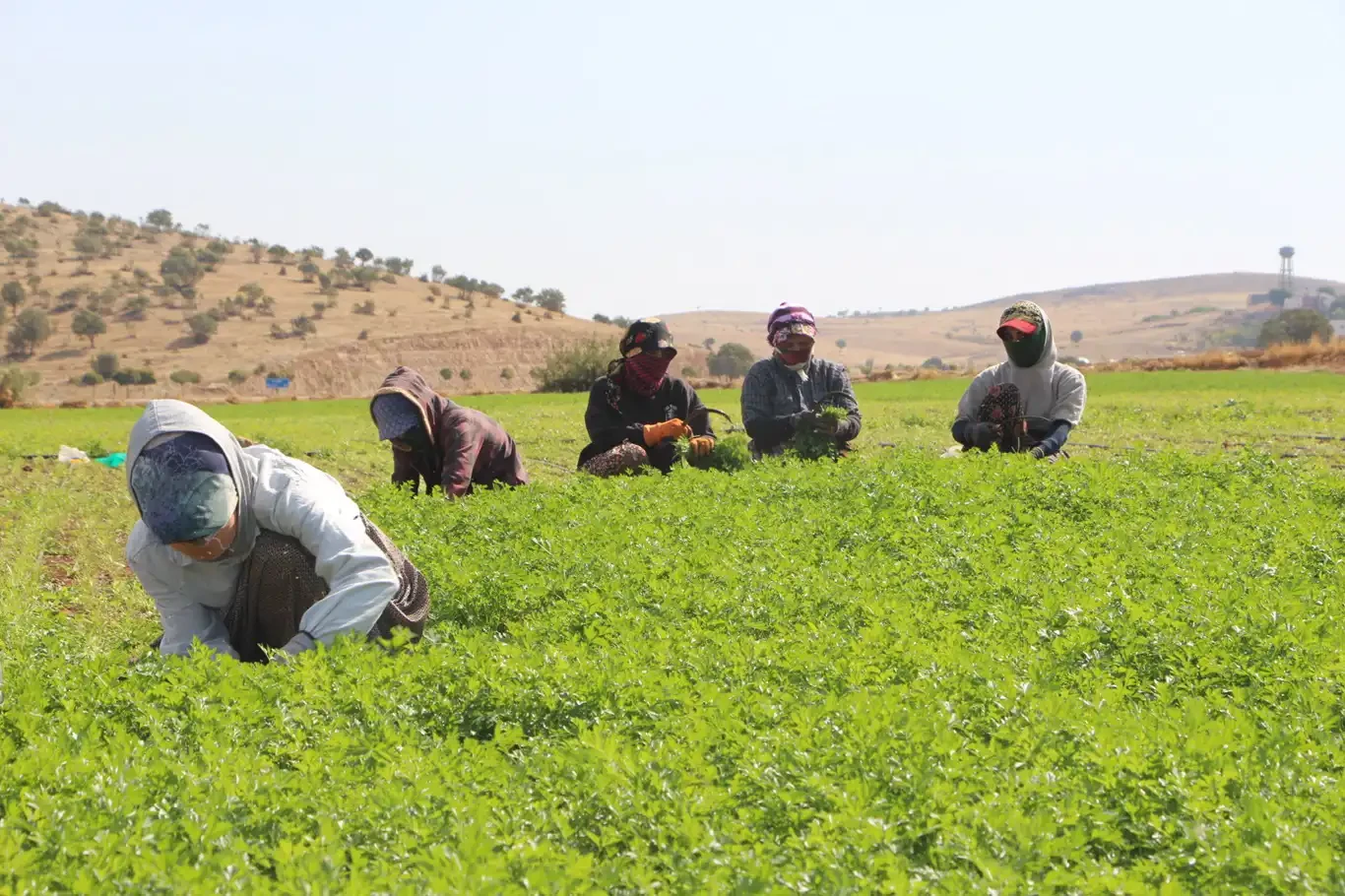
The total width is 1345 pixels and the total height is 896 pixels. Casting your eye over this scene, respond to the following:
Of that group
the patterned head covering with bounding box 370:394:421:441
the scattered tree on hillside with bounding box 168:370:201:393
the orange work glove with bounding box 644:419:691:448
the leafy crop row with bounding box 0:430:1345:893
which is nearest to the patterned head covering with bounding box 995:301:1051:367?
the orange work glove with bounding box 644:419:691:448

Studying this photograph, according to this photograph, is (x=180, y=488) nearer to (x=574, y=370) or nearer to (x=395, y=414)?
(x=395, y=414)

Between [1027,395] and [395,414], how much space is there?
18.2 feet

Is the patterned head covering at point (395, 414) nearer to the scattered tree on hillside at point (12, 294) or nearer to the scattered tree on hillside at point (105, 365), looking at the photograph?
the scattered tree on hillside at point (105, 365)

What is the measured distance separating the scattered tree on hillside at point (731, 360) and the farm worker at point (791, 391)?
92.2m

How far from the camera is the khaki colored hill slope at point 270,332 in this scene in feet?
270

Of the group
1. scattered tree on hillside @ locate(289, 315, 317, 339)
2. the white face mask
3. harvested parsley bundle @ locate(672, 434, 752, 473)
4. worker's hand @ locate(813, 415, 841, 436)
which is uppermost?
scattered tree on hillside @ locate(289, 315, 317, 339)

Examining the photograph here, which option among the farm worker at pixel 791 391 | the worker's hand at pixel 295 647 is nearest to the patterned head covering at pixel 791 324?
the farm worker at pixel 791 391

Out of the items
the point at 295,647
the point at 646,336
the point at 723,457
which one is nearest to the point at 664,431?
the point at 723,457

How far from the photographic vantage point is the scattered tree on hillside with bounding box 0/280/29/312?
286 ft

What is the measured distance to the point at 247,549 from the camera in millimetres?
5359

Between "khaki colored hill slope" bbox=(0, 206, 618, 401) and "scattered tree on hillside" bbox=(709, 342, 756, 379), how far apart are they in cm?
1026

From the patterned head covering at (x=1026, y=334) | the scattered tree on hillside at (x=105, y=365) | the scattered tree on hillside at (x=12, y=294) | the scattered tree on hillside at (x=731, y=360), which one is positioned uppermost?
the scattered tree on hillside at (x=12, y=294)

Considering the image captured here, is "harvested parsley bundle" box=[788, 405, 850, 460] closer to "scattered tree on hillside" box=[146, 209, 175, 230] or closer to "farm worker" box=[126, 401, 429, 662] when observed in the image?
"farm worker" box=[126, 401, 429, 662]

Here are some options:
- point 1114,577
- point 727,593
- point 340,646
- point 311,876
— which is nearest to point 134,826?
point 311,876
